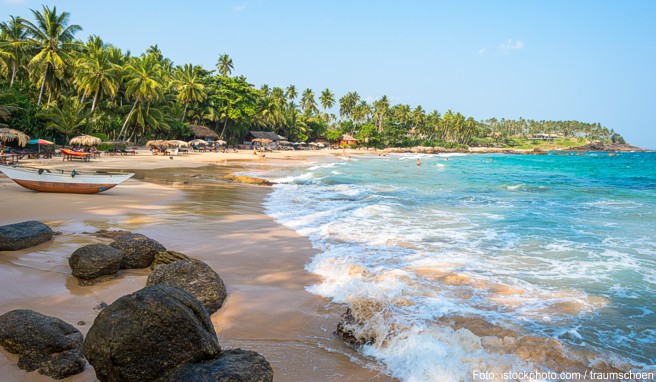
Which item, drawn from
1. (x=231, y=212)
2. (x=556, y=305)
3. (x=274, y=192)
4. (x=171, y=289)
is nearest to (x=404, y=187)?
(x=274, y=192)

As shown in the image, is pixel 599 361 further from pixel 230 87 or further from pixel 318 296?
pixel 230 87

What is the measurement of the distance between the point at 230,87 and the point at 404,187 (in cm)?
4406

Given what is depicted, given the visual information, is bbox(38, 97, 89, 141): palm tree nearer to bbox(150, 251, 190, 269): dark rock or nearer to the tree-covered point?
the tree-covered point

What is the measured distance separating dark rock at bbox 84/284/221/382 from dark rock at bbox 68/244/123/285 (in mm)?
3711

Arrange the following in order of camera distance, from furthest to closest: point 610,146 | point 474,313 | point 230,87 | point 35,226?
point 610,146
point 230,87
point 35,226
point 474,313

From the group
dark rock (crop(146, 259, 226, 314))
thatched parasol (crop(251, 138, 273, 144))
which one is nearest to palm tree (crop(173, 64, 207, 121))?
thatched parasol (crop(251, 138, 273, 144))

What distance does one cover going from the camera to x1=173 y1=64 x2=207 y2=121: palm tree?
56344 mm

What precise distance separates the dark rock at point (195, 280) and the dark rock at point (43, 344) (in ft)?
5.88

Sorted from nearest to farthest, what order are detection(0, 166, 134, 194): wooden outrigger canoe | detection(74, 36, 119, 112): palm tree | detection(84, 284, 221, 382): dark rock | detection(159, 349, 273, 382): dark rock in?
detection(159, 349, 273, 382): dark rock
detection(84, 284, 221, 382): dark rock
detection(0, 166, 134, 194): wooden outrigger canoe
detection(74, 36, 119, 112): palm tree

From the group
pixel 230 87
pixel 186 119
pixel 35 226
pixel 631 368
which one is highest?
pixel 230 87

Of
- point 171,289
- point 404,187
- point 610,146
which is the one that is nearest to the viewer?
point 171,289

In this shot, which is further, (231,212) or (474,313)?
(231,212)

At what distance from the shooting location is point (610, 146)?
567ft

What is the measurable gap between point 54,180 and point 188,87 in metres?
44.0
